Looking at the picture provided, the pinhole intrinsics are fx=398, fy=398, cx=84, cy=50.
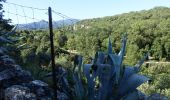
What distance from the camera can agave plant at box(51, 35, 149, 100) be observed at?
10.4 ft

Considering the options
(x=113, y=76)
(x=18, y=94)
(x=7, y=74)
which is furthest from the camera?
(x=7, y=74)

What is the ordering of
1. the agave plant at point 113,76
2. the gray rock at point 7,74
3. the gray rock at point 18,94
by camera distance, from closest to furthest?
the agave plant at point 113,76, the gray rock at point 18,94, the gray rock at point 7,74

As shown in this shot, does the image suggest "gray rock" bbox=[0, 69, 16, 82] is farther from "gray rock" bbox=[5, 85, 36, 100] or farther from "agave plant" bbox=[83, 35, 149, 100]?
"agave plant" bbox=[83, 35, 149, 100]

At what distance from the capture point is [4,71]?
376 centimetres

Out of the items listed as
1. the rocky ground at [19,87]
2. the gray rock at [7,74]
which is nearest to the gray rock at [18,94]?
the rocky ground at [19,87]

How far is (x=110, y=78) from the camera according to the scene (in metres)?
3.21

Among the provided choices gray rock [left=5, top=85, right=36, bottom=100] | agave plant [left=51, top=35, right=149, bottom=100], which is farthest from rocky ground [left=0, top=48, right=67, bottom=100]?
agave plant [left=51, top=35, right=149, bottom=100]

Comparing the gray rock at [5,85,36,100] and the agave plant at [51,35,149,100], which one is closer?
the agave plant at [51,35,149,100]

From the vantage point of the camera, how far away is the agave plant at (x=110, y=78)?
316 centimetres

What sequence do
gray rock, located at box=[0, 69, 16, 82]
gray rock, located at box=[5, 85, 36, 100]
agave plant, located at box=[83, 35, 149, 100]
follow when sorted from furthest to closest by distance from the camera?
gray rock, located at box=[0, 69, 16, 82], gray rock, located at box=[5, 85, 36, 100], agave plant, located at box=[83, 35, 149, 100]

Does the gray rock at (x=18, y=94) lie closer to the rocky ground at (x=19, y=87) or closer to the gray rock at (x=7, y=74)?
the rocky ground at (x=19, y=87)

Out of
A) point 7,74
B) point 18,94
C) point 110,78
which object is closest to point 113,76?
point 110,78

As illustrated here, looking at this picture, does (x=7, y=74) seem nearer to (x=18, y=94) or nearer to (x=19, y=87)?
(x=19, y=87)

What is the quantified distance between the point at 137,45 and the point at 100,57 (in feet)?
190
